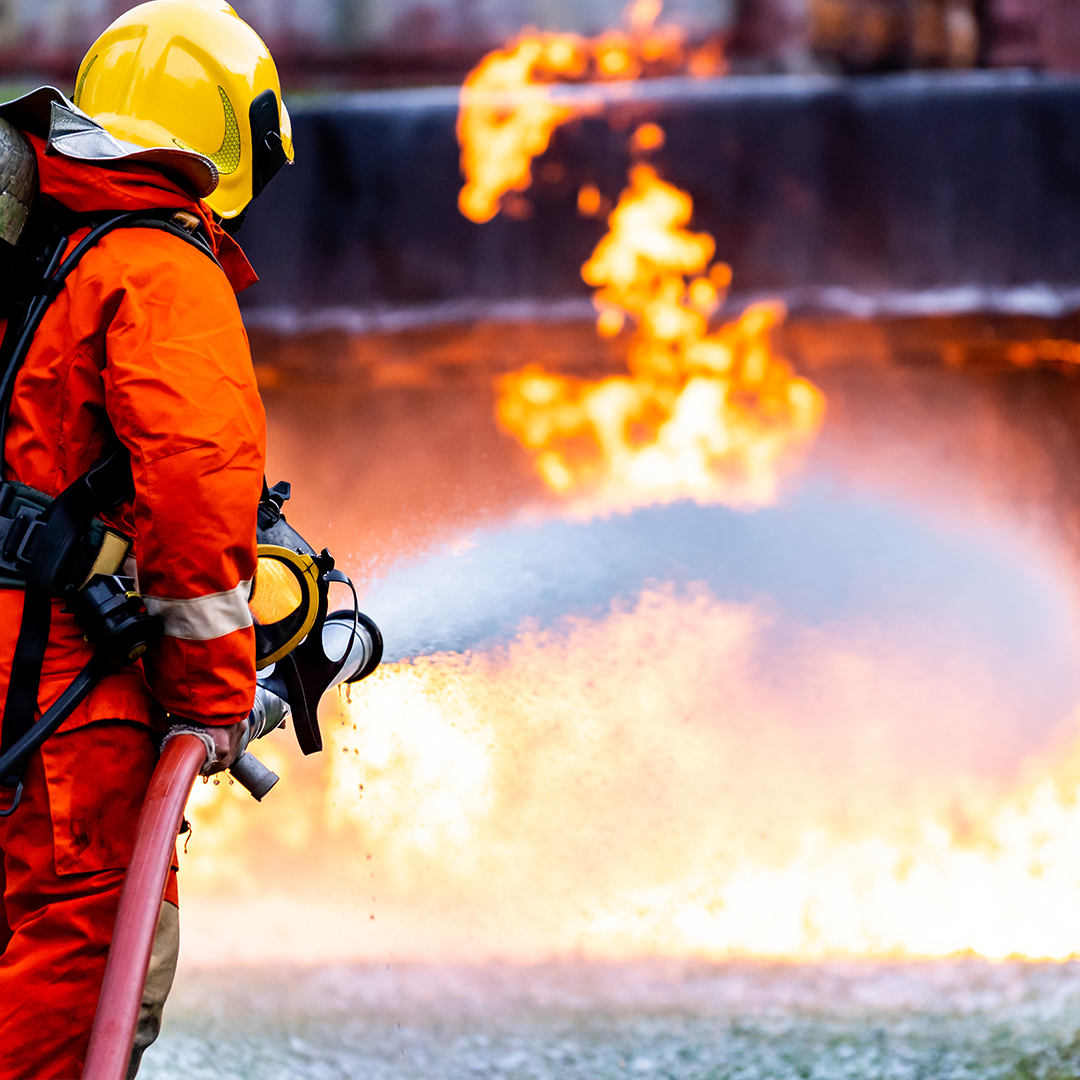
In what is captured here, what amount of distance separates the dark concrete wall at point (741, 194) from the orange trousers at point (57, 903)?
368 cm

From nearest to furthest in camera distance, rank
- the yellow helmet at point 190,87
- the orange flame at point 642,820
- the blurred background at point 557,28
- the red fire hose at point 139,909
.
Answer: the red fire hose at point 139,909
the yellow helmet at point 190,87
the orange flame at point 642,820
the blurred background at point 557,28

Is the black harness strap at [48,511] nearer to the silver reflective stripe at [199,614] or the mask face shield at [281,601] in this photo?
the silver reflective stripe at [199,614]

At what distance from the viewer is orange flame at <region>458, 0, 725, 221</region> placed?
4879 millimetres

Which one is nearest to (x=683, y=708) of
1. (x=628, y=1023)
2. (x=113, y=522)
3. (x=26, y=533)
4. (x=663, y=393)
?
(x=628, y=1023)

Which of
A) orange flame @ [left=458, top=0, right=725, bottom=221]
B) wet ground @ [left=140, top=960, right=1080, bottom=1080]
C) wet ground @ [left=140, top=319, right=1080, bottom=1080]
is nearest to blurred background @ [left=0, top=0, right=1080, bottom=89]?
orange flame @ [left=458, top=0, right=725, bottom=221]

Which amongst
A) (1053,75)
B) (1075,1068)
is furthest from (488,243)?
(1075,1068)

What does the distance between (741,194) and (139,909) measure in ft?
13.9

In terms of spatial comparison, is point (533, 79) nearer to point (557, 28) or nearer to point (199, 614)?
point (557, 28)

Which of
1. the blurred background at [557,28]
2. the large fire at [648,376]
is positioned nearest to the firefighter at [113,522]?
the large fire at [648,376]

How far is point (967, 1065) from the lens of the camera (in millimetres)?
2711

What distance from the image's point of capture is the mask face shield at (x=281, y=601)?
1.82 m

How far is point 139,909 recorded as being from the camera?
1451 mm

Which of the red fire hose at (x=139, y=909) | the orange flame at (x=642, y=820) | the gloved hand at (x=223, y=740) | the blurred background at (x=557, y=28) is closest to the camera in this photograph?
the red fire hose at (x=139, y=909)

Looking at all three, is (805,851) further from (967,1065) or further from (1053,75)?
(1053,75)
